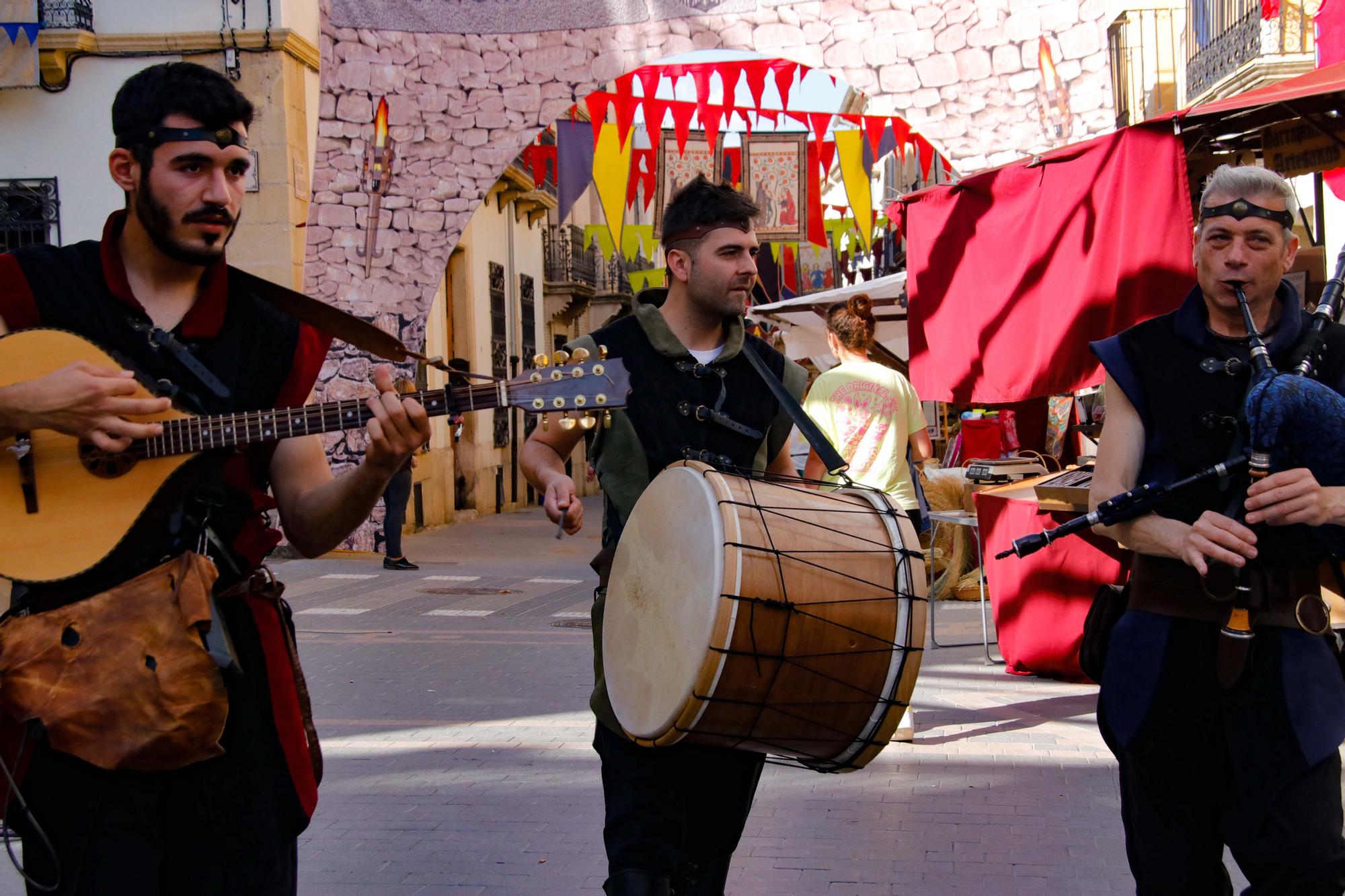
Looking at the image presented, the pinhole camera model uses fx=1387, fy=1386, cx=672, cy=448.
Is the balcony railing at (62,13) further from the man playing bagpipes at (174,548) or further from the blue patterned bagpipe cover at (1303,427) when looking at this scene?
the blue patterned bagpipe cover at (1303,427)

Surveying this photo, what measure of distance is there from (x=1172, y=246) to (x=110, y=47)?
1363cm

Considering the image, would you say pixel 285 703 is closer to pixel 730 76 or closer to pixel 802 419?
pixel 802 419

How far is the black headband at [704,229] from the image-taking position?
11.3 feet

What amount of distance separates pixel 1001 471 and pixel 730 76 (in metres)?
8.18

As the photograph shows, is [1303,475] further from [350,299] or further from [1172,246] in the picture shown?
[350,299]

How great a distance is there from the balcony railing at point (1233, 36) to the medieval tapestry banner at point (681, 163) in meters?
5.77

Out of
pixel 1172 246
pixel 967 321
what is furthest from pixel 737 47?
pixel 1172 246

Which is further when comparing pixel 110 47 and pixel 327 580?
pixel 110 47

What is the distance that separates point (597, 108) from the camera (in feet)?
51.1

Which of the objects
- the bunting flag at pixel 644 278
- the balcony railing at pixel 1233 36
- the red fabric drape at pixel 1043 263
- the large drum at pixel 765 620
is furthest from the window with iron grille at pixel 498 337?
the large drum at pixel 765 620

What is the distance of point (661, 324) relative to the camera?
135 inches

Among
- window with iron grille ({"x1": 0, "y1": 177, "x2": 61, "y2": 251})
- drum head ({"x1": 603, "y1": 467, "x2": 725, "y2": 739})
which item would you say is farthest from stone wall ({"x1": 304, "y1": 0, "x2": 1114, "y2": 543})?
drum head ({"x1": 603, "y1": 467, "x2": 725, "y2": 739})

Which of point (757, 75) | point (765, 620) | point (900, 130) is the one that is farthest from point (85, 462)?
point (900, 130)

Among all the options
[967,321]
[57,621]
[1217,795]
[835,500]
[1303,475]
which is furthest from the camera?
[967,321]
